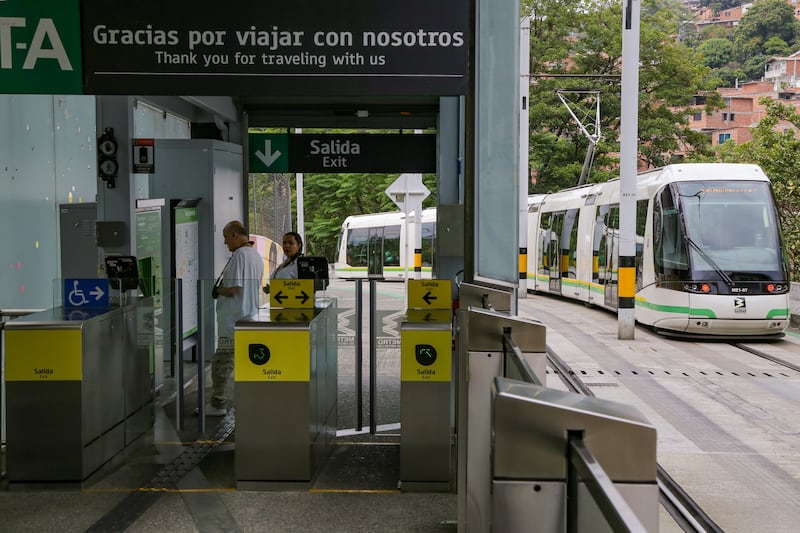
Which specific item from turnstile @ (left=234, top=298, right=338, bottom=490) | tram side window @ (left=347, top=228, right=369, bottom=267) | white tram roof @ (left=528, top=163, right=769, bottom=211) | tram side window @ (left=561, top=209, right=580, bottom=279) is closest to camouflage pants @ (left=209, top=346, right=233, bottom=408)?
turnstile @ (left=234, top=298, right=338, bottom=490)

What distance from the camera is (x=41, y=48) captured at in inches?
242

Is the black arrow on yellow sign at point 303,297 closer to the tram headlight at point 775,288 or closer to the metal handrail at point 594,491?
the metal handrail at point 594,491

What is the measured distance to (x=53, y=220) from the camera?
31.4 ft

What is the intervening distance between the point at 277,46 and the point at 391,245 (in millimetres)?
30333

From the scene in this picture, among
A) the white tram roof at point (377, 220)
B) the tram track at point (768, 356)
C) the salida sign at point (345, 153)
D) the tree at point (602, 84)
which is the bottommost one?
the tram track at point (768, 356)

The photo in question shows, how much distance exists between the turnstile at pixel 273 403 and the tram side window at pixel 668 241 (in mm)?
12255

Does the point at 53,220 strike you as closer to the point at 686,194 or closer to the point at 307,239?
the point at 686,194

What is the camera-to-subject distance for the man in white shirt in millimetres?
8664

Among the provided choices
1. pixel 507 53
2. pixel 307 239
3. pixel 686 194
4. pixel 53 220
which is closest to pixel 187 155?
pixel 53 220

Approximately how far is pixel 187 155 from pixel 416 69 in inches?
249

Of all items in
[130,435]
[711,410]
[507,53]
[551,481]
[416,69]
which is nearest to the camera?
[551,481]

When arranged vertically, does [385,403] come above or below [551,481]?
below

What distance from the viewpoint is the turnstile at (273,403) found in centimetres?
674

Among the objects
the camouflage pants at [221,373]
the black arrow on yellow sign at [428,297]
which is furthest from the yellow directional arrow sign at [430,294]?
the camouflage pants at [221,373]
